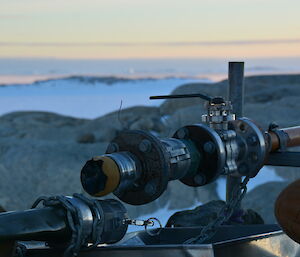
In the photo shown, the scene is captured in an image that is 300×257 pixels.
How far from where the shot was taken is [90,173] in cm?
246

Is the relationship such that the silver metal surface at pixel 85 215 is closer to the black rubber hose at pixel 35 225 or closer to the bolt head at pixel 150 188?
the black rubber hose at pixel 35 225

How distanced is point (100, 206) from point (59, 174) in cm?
953

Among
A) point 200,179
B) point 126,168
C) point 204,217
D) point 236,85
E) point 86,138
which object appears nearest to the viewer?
point 126,168

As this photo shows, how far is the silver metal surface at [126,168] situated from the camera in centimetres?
245

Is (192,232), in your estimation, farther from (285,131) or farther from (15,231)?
(15,231)

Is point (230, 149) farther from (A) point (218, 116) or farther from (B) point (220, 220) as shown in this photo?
(B) point (220, 220)

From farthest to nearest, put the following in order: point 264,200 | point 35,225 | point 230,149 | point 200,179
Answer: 1. point 264,200
2. point 230,149
3. point 200,179
4. point 35,225

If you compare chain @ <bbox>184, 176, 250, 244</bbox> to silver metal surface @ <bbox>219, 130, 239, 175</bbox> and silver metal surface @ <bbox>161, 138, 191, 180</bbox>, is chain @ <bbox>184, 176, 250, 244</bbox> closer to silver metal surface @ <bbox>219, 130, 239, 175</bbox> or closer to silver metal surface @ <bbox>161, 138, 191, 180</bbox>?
silver metal surface @ <bbox>219, 130, 239, 175</bbox>

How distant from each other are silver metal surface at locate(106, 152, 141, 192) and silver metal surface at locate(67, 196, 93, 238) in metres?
0.16

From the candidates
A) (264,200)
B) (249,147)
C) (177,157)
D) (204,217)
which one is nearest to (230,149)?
(249,147)

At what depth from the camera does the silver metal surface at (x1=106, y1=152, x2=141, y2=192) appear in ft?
8.03

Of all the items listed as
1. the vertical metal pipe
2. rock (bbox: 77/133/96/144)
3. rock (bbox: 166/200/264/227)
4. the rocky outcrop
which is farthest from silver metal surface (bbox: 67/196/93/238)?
rock (bbox: 77/133/96/144)

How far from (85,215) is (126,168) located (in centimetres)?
24

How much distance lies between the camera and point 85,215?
7.98 feet
